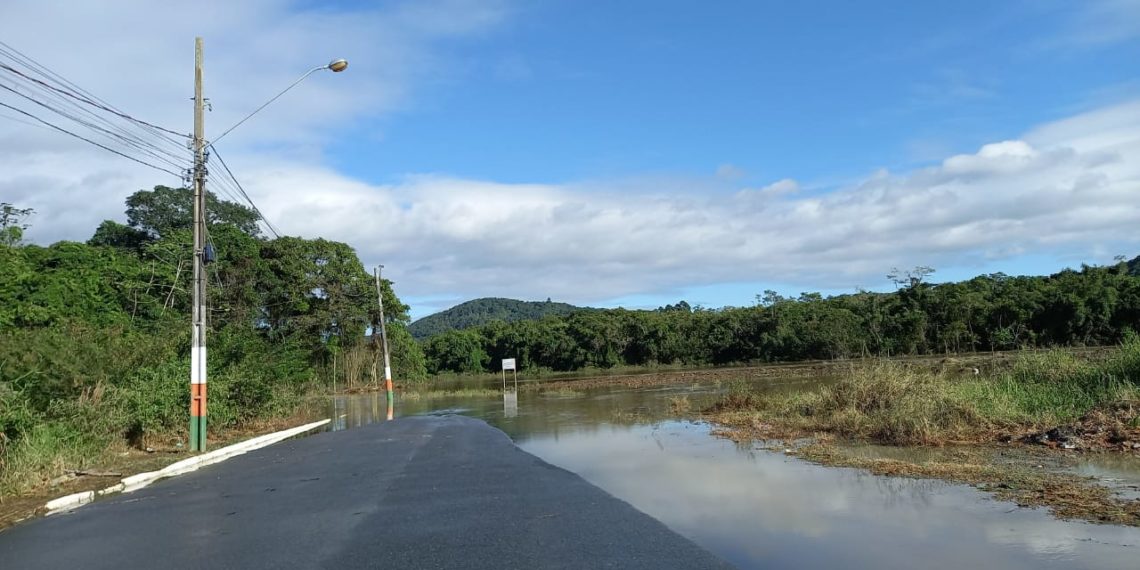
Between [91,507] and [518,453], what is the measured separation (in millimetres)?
7889

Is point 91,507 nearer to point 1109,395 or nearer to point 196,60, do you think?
point 196,60

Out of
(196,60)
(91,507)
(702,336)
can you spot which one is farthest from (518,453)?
(702,336)

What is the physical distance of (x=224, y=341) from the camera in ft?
79.8

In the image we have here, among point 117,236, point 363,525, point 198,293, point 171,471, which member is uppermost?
point 117,236

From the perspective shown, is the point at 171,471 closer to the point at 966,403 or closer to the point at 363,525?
the point at 363,525

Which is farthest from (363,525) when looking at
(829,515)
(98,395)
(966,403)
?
(966,403)

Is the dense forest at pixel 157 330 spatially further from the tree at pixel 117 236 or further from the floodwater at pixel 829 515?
the floodwater at pixel 829 515

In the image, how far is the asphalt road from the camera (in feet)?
24.0

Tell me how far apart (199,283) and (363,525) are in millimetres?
11573

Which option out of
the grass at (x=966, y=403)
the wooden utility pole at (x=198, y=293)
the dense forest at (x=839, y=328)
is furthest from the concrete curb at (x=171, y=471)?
the dense forest at (x=839, y=328)

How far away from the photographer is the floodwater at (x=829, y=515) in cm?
706

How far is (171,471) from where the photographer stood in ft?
48.6

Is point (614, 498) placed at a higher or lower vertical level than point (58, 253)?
lower

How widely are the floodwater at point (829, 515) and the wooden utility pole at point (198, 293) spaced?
26.0 feet
